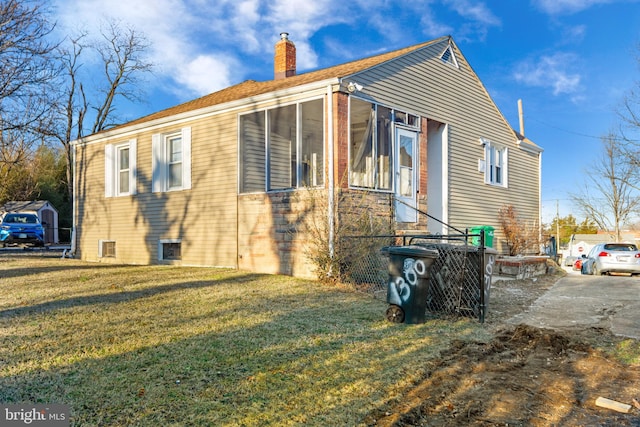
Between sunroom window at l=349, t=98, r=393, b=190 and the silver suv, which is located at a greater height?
sunroom window at l=349, t=98, r=393, b=190

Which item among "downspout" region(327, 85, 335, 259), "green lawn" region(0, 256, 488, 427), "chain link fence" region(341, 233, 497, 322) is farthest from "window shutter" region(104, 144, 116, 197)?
"chain link fence" region(341, 233, 497, 322)

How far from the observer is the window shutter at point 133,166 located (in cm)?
1282

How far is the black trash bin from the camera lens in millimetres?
5438

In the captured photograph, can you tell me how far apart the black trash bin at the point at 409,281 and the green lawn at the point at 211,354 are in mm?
275

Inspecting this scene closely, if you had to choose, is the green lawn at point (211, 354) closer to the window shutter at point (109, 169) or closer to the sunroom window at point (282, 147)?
the sunroom window at point (282, 147)

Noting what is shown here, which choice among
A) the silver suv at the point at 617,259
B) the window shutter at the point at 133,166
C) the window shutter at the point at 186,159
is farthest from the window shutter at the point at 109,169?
the silver suv at the point at 617,259

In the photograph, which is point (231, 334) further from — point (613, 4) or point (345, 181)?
point (613, 4)

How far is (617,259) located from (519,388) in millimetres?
14038

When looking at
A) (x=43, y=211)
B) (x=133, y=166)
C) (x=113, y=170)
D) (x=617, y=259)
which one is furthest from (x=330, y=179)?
(x=43, y=211)

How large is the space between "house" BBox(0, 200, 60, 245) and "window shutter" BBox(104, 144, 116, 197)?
1691 centimetres

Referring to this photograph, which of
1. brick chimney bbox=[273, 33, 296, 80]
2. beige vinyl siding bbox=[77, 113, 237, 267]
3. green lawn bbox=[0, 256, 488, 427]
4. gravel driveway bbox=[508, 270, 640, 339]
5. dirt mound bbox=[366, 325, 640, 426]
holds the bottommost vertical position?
gravel driveway bbox=[508, 270, 640, 339]

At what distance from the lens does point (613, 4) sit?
1808cm

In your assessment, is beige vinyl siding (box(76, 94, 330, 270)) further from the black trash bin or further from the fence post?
the fence post

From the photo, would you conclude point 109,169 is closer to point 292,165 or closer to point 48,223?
point 292,165
